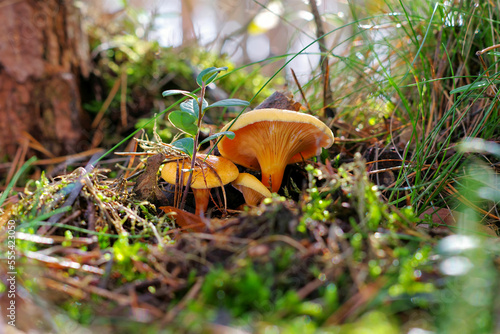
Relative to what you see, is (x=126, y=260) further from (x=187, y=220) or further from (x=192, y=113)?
(x=192, y=113)

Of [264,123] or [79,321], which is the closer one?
[79,321]

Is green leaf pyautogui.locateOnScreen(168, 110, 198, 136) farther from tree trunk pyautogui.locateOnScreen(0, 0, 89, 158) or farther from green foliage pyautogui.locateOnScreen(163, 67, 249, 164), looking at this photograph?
tree trunk pyautogui.locateOnScreen(0, 0, 89, 158)

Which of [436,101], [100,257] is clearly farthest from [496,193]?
[100,257]

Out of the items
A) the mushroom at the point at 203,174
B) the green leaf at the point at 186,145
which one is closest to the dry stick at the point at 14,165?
the mushroom at the point at 203,174

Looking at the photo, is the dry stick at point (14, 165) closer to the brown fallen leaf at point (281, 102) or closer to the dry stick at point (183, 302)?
the brown fallen leaf at point (281, 102)

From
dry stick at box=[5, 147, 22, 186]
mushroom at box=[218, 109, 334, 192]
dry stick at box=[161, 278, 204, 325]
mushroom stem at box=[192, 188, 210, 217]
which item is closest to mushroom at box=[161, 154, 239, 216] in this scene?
mushroom stem at box=[192, 188, 210, 217]

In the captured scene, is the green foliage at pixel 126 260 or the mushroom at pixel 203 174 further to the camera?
the mushroom at pixel 203 174

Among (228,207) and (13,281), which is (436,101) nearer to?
(228,207)
